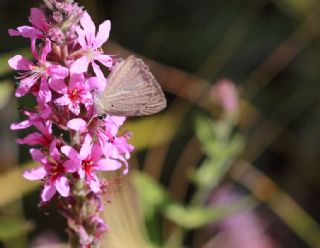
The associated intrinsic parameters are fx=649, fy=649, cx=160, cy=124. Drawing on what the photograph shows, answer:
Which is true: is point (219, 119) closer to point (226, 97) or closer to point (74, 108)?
point (226, 97)

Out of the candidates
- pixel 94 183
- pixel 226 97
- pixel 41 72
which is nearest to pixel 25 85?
pixel 41 72

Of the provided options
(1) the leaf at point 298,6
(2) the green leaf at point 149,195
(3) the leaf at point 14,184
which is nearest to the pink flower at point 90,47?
(2) the green leaf at point 149,195

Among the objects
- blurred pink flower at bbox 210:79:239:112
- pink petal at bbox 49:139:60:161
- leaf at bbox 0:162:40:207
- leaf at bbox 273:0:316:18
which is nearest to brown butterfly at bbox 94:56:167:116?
pink petal at bbox 49:139:60:161

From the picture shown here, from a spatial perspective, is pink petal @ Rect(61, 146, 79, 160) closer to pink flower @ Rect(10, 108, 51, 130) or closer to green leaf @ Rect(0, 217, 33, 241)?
pink flower @ Rect(10, 108, 51, 130)

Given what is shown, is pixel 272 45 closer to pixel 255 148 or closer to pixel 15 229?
pixel 255 148

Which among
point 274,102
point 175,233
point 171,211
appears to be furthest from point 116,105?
point 274,102
